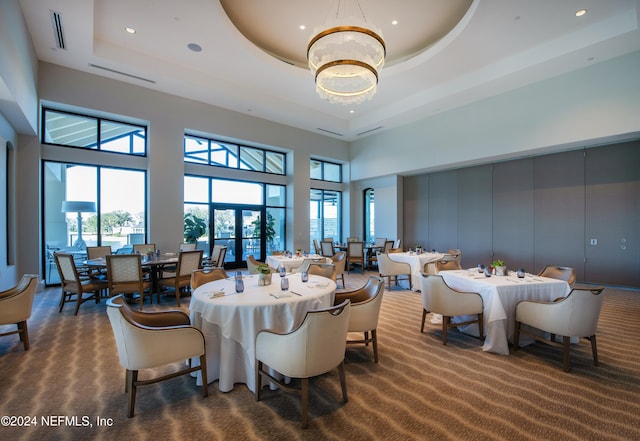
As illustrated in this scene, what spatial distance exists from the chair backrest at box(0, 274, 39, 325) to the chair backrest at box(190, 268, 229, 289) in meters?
1.84

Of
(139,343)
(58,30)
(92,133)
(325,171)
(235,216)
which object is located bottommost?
(139,343)

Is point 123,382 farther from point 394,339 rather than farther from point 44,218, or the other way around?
point 44,218

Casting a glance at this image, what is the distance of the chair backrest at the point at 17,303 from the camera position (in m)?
3.46

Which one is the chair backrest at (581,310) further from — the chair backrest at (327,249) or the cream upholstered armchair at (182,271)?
the chair backrest at (327,249)

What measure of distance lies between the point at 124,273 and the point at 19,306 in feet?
5.40

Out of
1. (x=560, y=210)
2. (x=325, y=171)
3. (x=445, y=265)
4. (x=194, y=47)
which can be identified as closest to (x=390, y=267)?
(x=445, y=265)

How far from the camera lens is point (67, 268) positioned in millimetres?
5180

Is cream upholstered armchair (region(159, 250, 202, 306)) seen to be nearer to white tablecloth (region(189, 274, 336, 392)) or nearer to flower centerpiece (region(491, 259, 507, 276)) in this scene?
white tablecloth (region(189, 274, 336, 392))

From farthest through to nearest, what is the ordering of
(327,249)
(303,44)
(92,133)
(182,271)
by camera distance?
(327,249), (92,133), (303,44), (182,271)

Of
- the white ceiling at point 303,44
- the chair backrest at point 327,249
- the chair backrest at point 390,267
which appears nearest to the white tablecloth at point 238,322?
the chair backrest at point 390,267

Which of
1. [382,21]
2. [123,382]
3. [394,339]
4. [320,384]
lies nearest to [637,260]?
[394,339]

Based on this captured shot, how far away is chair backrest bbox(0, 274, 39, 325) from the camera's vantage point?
136 inches

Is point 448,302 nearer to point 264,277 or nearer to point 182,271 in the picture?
point 264,277

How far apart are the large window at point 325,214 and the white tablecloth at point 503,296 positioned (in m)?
8.27
